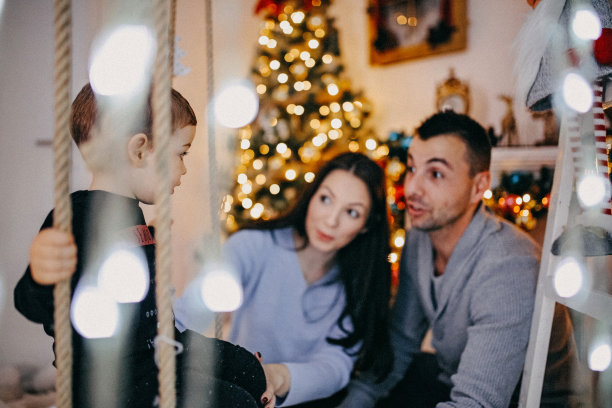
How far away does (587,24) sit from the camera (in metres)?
0.69

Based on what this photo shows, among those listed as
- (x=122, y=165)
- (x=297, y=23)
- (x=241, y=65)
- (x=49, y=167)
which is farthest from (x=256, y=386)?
(x=241, y=65)

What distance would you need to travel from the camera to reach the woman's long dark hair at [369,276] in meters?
1.01

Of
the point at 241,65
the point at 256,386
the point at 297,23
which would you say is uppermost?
the point at 297,23

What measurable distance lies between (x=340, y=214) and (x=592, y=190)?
1.72 ft

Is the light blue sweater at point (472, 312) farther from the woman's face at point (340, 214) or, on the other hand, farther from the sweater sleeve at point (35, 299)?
the sweater sleeve at point (35, 299)

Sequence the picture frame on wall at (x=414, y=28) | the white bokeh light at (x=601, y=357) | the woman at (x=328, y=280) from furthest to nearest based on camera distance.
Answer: the picture frame on wall at (x=414, y=28)
the woman at (x=328, y=280)
the white bokeh light at (x=601, y=357)

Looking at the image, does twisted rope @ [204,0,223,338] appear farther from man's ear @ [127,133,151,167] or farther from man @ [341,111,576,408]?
man @ [341,111,576,408]

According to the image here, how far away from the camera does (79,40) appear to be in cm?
59

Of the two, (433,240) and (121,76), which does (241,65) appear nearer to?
(433,240)

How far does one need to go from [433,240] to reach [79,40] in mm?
953

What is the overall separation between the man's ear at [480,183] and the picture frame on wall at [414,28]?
165 cm

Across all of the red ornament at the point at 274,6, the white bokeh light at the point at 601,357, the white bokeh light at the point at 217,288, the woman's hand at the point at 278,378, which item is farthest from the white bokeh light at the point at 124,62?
the red ornament at the point at 274,6

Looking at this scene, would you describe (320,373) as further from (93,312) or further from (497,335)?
(93,312)

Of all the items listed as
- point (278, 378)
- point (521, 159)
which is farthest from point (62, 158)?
point (521, 159)
